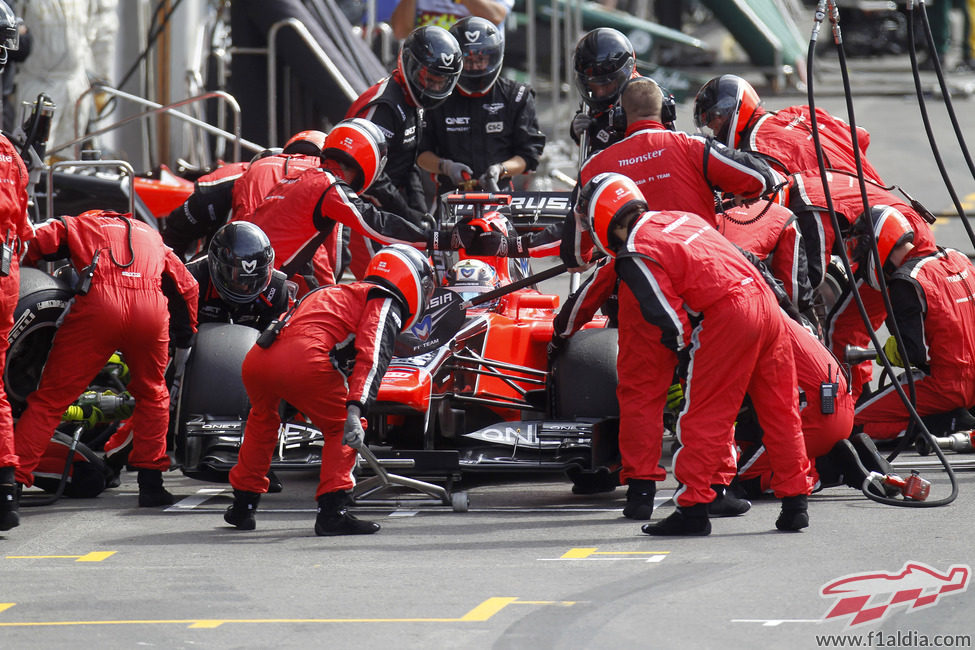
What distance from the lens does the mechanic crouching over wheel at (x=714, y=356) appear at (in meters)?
6.88

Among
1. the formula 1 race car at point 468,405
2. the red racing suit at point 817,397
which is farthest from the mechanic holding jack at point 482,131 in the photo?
the red racing suit at point 817,397

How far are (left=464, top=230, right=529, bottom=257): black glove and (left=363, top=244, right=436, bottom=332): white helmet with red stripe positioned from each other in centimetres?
122

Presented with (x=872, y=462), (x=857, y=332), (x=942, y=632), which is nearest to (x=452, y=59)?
(x=857, y=332)

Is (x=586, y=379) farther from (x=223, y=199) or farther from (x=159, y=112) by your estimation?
(x=159, y=112)

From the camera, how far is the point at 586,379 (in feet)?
25.9

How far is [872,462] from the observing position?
766 cm

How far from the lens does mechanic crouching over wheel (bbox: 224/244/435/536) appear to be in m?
6.98

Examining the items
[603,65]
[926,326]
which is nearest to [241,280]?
[603,65]

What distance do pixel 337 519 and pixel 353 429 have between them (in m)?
0.57

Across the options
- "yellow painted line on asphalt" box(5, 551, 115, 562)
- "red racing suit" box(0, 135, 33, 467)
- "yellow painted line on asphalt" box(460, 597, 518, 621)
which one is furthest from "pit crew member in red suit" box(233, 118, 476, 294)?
"yellow painted line on asphalt" box(460, 597, 518, 621)

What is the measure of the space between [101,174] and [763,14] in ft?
40.5

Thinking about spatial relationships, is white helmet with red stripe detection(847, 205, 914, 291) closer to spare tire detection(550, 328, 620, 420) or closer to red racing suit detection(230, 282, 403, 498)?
spare tire detection(550, 328, 620, 420)

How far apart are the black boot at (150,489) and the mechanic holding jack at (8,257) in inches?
20.9

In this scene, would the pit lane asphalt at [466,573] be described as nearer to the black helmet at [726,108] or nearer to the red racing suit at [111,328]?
the red racing suit at [111,328]
